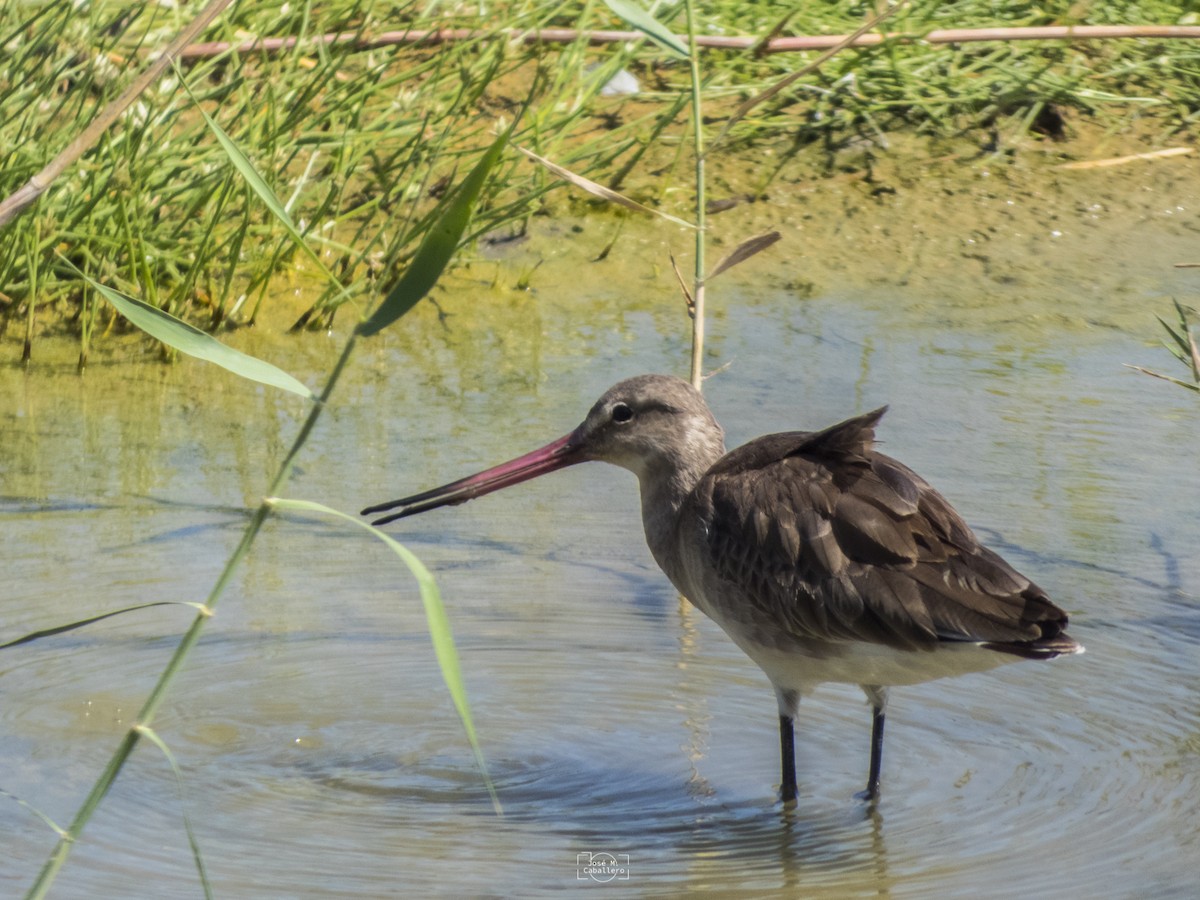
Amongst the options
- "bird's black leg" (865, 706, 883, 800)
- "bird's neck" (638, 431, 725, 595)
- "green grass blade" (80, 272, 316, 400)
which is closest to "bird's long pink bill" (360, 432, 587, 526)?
"bird's neck" (638, 431, 725, 595)

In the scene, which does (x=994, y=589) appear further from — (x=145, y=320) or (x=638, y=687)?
(x=145, y=320)

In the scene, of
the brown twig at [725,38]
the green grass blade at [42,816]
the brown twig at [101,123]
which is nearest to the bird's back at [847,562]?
the green grass blade at [42,816]

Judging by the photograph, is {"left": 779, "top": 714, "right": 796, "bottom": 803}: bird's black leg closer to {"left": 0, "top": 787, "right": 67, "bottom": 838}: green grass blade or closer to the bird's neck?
the bird's neck

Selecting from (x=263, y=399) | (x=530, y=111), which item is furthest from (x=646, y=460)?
(x=530, y=111)

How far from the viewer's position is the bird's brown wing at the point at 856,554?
342 centimetres

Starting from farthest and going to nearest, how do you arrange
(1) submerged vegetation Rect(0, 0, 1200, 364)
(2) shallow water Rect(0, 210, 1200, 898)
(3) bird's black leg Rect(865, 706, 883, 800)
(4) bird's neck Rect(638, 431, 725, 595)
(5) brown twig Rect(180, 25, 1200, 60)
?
(5) brown twig Rect(180, 25, 1200, 60) < (1) submerged vegetation Rect(0, 0, 1200, 364) < (4) bird's neck Rect(638, 431, 725, 595) < (3) bird's black leg Rect(865, 706, 883, 800) < (2) shallow water Rect(0, 210, 1200, 898)

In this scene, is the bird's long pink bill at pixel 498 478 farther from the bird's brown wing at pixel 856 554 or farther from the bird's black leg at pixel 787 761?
the bird's black leg at pixel 787 761

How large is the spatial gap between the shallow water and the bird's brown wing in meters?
0.41

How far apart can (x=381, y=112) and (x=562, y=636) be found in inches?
129

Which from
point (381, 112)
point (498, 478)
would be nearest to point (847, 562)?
A: point (498, 478)

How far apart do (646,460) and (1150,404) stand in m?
2.32

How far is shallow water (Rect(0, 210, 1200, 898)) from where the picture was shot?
3.36 metres

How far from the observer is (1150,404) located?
18.9 feet

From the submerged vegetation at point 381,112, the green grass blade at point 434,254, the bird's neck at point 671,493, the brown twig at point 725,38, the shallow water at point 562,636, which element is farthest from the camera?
the brown twig at point 725,38
